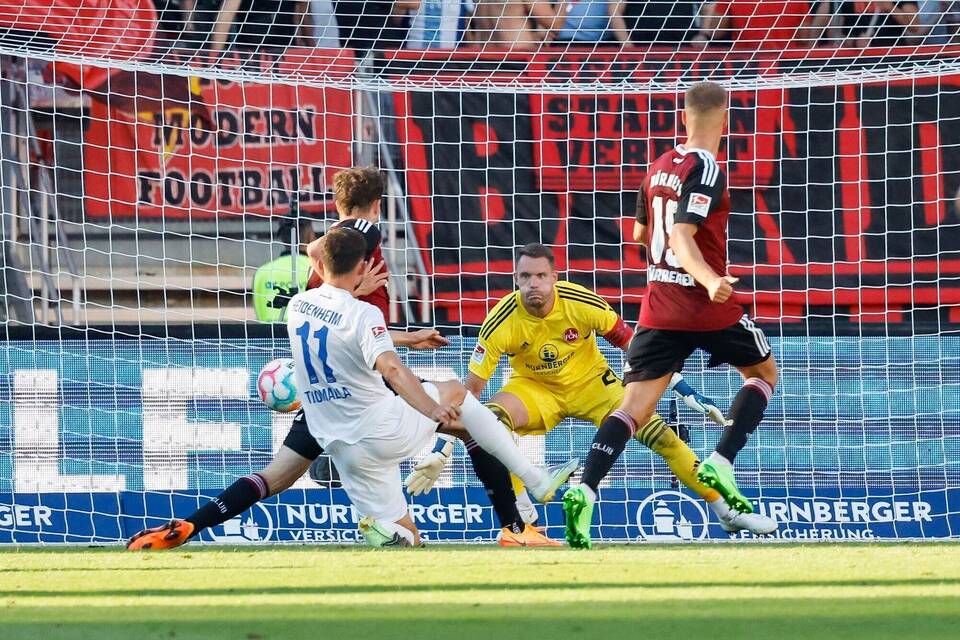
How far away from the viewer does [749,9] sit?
9672mm


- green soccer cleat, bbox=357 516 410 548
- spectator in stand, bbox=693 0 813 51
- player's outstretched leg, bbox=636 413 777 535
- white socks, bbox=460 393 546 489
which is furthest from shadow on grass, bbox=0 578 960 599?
spectator in stand, bbox=693 0 813 51

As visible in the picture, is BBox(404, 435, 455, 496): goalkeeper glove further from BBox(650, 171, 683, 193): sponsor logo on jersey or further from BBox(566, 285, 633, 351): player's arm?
BBox(650, 171, 683, 193): sponsor logo on jersey

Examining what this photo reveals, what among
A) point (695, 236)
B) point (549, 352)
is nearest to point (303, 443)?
point (549, 352)

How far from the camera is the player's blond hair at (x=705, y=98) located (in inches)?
225

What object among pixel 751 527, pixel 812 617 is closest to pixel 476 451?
pixel 751 527

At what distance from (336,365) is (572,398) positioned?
6.25ft

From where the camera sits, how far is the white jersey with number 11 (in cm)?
599

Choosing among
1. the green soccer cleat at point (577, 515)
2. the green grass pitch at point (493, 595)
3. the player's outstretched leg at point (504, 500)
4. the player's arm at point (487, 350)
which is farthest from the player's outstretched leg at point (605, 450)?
the player's arm at point (487, 350)

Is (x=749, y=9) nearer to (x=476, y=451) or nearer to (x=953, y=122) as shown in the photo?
(x=953, y=122)

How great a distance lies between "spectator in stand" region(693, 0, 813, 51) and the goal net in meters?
0.02

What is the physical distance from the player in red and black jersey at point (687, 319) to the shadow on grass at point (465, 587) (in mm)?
1062

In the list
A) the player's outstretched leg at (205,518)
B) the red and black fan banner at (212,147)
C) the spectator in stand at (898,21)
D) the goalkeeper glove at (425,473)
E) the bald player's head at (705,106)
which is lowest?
the player's outstretched leg at (205,518)

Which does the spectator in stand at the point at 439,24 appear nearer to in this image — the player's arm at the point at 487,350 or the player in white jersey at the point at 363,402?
the player's arm at the point at 487,350

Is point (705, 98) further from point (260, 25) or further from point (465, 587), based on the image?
point (260, 25)
